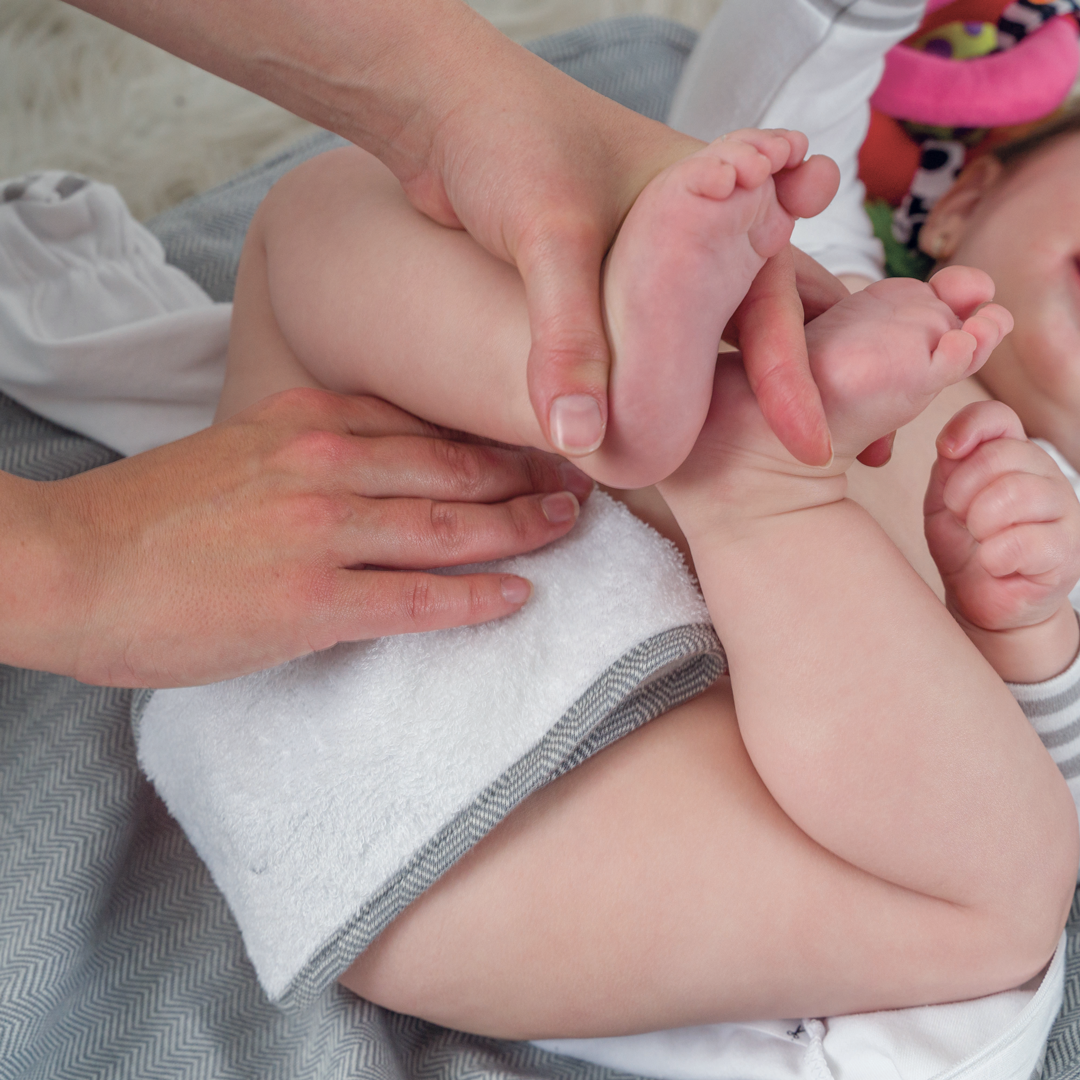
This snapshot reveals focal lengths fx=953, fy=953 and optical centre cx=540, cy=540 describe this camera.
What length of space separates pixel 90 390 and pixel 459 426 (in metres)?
0.46

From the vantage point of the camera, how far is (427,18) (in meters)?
0.64

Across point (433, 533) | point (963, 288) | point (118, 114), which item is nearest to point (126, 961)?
point (433, 533)

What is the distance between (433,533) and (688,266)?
0.27 metres

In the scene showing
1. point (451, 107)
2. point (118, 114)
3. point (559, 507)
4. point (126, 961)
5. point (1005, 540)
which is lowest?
point (126, 961)

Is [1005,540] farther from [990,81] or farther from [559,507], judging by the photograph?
[990,81]

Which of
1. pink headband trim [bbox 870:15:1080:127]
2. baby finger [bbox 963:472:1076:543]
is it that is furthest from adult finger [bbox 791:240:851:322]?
pink headband trim [bbox 870:15:1080:127]

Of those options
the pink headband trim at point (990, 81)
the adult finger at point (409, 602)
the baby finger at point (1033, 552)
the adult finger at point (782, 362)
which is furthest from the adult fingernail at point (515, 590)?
the pink headband trim at point (990, 81)

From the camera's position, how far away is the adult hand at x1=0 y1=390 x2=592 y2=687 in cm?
61

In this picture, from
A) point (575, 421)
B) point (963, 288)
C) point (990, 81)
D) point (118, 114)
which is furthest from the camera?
point (118, 114)

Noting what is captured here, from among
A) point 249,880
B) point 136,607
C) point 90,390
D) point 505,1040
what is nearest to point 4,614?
point 136,607

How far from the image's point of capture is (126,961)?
0.78m

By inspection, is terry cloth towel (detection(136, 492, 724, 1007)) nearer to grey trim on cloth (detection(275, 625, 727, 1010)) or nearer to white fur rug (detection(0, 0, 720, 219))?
grey trim on cloth (detection(275, 625, 727, 1010))

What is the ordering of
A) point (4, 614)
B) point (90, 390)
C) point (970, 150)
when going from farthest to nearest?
1. point (970, 150)
2. point (90, 390)
3. point (4, 614)

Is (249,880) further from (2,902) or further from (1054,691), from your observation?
(1054,691)
